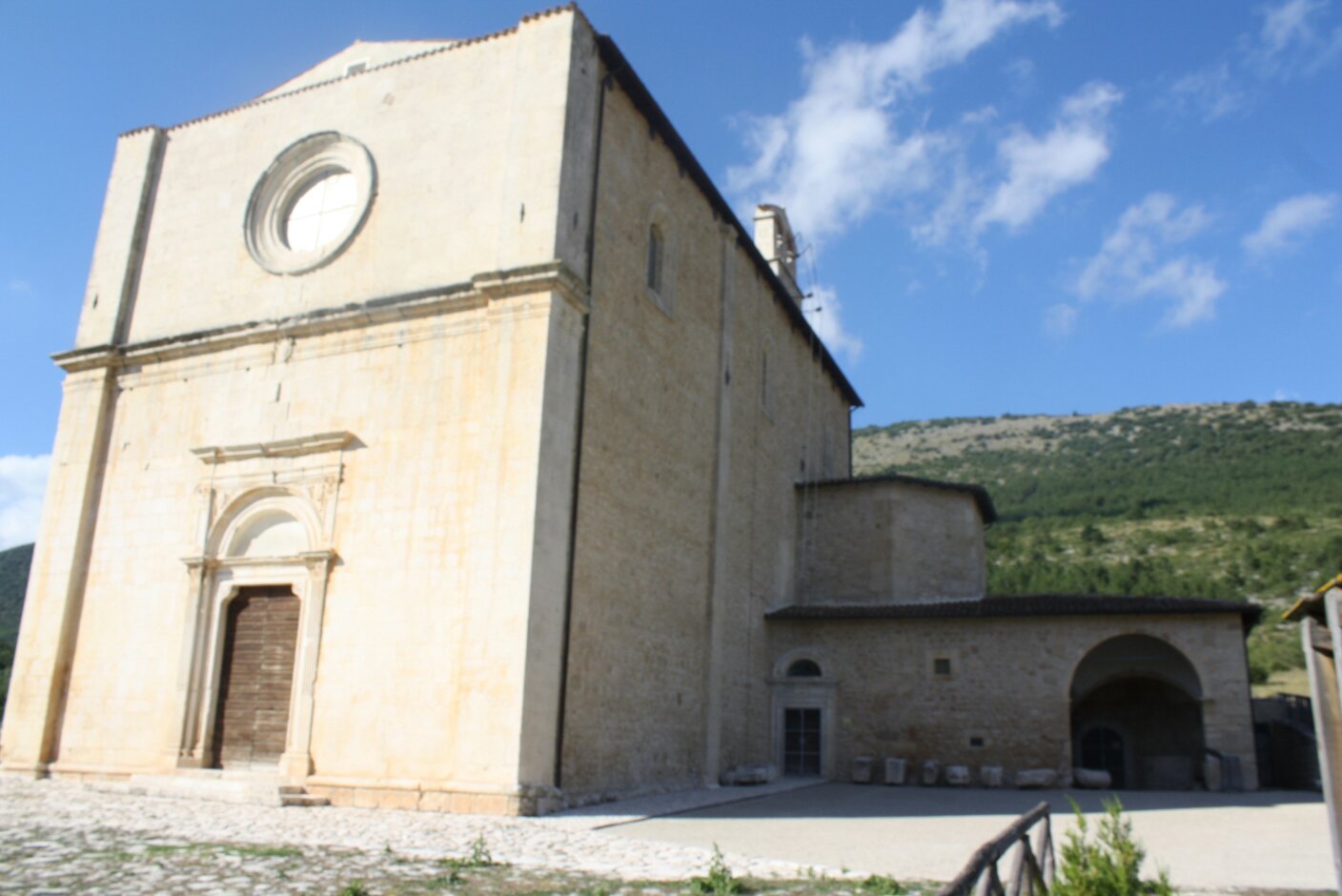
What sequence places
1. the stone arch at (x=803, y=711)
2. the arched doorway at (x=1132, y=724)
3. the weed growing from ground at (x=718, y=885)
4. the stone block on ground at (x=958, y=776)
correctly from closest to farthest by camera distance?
the weed growing from ground at (x=718, y=885), the stone block on ground at (x=958, y=776), the stone arch at (x=803, y=711), the arched doorway at (x=1132, y=724)

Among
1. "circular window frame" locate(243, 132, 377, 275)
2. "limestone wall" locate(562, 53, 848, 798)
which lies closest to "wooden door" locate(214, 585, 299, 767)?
"limestone wall" locate(562, 53, 848, 798)

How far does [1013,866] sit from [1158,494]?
5679 cm

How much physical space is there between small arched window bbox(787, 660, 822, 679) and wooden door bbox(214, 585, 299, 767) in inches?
396

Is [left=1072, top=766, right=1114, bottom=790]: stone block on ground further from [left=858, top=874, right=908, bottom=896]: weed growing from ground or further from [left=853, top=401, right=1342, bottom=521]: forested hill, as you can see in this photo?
[left=853, top=401, right=1342, bottom=521]: forested hill

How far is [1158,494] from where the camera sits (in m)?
56.2

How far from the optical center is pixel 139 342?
16.3m

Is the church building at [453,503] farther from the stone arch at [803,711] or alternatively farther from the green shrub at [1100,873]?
the green shrub at [1100,873]

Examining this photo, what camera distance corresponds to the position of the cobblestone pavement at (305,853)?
6.66 metres

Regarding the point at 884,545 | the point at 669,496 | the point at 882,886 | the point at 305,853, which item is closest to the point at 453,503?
the point at 669,496

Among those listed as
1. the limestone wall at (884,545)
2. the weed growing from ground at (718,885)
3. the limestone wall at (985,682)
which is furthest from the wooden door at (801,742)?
the weed growing from ground at (718,885)

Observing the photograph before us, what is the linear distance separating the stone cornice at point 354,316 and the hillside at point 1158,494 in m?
30.9

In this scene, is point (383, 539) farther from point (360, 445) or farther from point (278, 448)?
point (278, 448)

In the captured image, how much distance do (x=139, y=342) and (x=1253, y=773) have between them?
1959 cm

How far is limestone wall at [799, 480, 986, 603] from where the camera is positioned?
2255 centimetres
